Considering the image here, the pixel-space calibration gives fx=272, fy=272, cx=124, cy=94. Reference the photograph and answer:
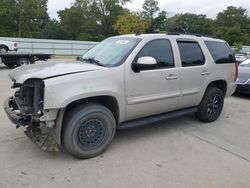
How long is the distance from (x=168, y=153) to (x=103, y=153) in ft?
3.36

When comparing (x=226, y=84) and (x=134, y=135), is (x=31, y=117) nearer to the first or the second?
(x=134, y=135)

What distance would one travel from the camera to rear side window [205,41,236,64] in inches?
224

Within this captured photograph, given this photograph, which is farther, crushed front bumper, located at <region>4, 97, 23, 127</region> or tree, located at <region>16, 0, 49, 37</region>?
tree, located at <region>16, 0, 49, 37</region>

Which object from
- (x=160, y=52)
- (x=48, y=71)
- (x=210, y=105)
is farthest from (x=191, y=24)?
(x=48, y=71)

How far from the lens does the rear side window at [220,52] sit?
569 cm

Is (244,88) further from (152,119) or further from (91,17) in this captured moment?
(91,17)

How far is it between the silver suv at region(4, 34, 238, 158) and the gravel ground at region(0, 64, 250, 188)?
1.01ft

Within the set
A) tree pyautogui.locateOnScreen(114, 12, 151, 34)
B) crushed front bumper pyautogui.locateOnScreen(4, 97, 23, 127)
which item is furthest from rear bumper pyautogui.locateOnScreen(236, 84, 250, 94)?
tree pyautogui.locateOnScreen(114, 12, 151, 34)

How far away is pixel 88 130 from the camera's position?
4.02 m

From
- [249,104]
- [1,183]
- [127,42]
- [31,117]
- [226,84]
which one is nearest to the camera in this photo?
[1,183]

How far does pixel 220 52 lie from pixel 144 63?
2529 millimetres

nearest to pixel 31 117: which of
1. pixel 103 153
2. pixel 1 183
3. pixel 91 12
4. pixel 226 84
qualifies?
pixel 1 183

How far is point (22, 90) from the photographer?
399 centimetres

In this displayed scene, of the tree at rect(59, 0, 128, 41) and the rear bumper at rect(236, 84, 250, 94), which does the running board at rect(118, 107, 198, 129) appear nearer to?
the rear bumper at rect(236, 84, 250, 94)
